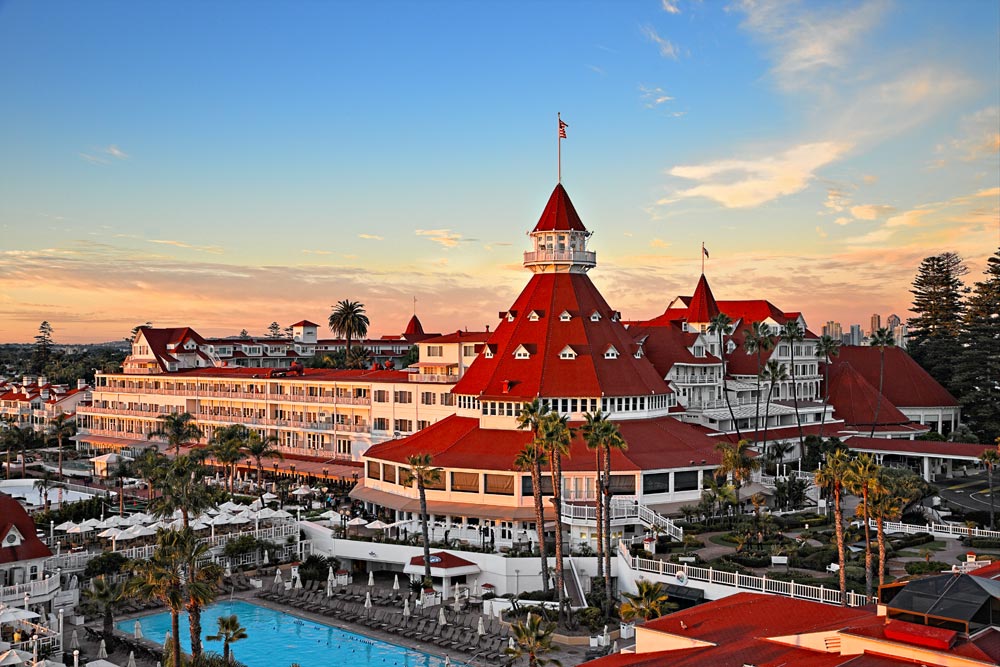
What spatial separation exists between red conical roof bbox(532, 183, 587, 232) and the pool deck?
107 feet

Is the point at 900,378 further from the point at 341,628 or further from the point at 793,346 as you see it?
the point at 341,628

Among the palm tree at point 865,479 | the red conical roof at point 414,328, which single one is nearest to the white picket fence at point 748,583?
the palm tree at point 865,479

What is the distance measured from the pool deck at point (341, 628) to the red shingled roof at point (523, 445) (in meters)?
13.5

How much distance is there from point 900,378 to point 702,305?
19.2 m

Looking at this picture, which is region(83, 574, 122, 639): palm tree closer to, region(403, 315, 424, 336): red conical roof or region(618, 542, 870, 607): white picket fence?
region(618, 542, 870, 607): white picket fence

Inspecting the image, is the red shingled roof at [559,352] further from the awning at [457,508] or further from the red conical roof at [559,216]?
the awning at [457,508]

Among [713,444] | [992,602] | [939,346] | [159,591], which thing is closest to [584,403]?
[713,444]

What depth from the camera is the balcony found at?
6531 centimetres

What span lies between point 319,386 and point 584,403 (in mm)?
31189

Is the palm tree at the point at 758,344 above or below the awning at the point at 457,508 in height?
above

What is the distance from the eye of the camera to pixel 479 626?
37750mm

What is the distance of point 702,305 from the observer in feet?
270

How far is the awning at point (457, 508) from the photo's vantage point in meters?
49.9

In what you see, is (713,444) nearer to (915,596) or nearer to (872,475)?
(872,475)
